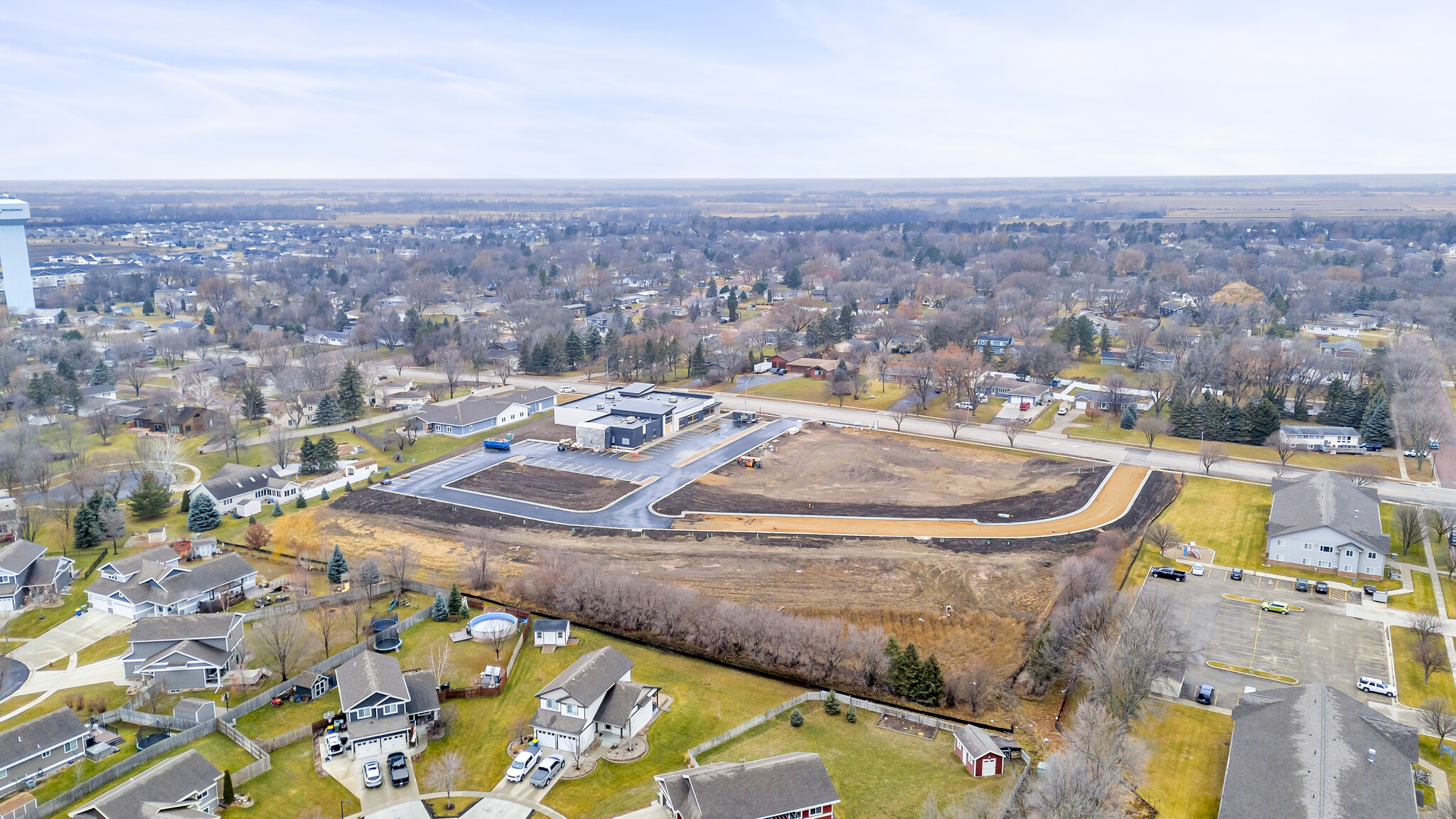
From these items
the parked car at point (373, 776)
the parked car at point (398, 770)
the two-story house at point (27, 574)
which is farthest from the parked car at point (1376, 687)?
the two-story house at point (27, 574)

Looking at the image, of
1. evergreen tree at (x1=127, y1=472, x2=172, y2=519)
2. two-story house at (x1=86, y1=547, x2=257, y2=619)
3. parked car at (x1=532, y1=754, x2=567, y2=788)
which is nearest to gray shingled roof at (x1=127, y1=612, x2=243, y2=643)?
two-story house at (x1=86, y1=547, x2=257, y2=619)

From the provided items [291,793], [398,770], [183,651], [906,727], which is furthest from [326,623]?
[906,727]

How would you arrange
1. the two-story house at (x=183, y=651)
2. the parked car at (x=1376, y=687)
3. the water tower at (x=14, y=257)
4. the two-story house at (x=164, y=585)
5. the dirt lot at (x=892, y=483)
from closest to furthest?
1. the parked car at (x=1376, y=687)
2. the two-story house at (x=183, y=651)
3. the two-story house at (x=164, y=585)
4. the dirt lot at (x=892, y=483)
5. the water tower at (x=14, y=257)

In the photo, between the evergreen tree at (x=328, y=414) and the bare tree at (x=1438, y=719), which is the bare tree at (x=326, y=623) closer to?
the evergreen tree at (x=328, y=414)

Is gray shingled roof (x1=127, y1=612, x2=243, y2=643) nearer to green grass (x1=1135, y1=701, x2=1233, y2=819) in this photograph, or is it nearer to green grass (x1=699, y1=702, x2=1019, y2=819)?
green grass (x1=699, y1=702, x2=1019, y2=819)

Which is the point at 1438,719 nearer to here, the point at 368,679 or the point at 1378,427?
the point at 368,679

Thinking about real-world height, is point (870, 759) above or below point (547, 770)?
below
